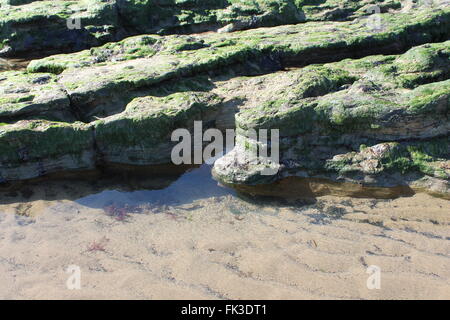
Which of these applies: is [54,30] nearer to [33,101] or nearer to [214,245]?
[33,101]

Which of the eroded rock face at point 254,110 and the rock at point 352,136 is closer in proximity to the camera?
the rock at point 352,136

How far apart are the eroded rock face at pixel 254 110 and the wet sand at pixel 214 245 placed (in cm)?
56

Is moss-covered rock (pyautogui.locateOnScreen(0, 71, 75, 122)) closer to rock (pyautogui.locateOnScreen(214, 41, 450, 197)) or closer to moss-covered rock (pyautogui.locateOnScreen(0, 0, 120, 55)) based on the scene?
rock (pyautogui.locateOnScreen(214, 41, 450, 197))

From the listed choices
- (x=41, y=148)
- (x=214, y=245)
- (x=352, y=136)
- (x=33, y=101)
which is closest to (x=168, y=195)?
(x=214, y=245)

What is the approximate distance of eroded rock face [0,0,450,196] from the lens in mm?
7074

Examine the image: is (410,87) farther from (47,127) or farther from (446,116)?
(47,127)

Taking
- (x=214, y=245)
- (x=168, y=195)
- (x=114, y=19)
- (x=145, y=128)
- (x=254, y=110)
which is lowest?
(x=214, y=245)

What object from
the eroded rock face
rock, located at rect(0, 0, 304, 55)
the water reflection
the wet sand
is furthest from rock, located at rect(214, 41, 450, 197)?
rock, located at rect(0, 0, 304, 55)

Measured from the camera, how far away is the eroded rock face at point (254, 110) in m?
7.07

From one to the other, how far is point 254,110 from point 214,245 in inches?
104

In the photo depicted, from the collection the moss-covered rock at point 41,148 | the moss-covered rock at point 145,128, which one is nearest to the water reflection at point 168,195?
the moss-covered rock at point 145,128

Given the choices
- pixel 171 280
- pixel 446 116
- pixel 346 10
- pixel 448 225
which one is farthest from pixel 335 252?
pixel 346 10

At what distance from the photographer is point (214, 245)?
6.04 metres

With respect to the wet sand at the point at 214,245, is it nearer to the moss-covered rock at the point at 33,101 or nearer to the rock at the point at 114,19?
the moss-covered rock at the point at 33,101
